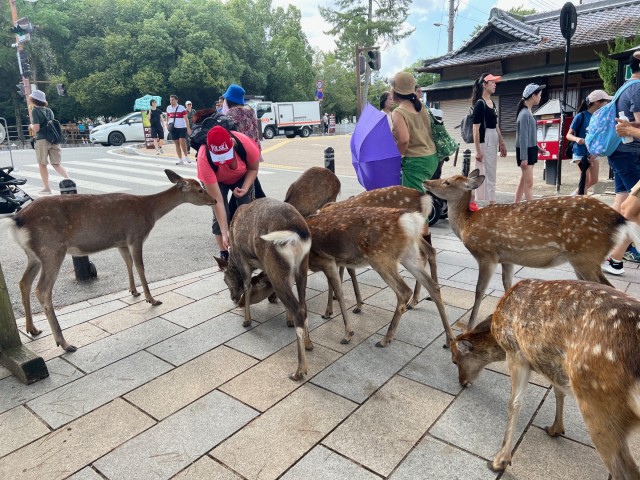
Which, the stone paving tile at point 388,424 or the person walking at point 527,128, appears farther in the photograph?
the person walking at point 527,128

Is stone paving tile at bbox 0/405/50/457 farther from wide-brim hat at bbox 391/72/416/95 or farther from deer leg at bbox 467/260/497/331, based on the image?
wide-brim hat at bbox 391/72/416/95

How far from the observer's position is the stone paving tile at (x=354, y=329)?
11.4 ft

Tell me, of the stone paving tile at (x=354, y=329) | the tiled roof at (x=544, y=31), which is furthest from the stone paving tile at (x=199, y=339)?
the tiled roof at (x=544, y=31)

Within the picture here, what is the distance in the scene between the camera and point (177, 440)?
8.02 feet

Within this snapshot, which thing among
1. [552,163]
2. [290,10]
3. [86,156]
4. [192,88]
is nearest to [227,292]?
[552,163]

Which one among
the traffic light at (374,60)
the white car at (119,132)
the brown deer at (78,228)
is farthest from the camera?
the white car at (119,132)

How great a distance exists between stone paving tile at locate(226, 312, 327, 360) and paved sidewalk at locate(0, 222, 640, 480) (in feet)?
0.05

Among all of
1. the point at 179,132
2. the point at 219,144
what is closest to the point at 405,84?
the point at 219,144

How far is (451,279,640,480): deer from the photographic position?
1.65 metres

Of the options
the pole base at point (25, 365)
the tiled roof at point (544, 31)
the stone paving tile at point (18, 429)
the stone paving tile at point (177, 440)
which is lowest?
the stone paving tile at point (177, 440)

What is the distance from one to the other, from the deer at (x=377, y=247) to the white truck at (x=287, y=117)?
25939 mm

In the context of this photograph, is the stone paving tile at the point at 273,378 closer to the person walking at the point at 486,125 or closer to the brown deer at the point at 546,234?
the brown deer at the point at 546,234

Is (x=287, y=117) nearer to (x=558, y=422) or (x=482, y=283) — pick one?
(x=482, y=283)

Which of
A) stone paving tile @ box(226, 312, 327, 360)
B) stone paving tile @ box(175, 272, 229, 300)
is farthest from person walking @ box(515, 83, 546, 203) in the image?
stone paving tile @ box(175, 272, 229, 300)
